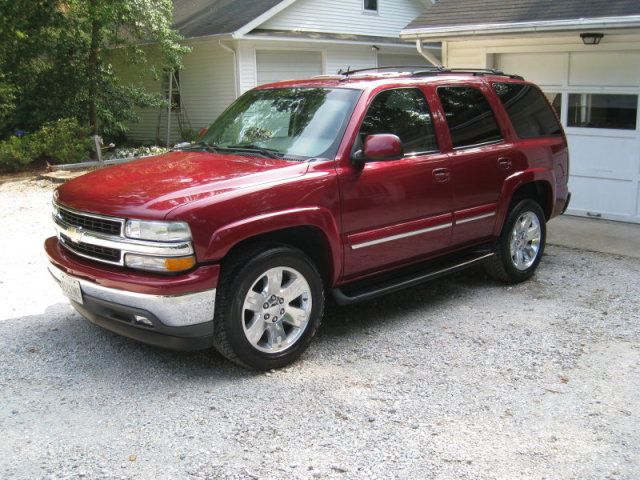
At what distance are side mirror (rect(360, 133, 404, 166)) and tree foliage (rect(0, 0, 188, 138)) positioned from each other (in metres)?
11.7

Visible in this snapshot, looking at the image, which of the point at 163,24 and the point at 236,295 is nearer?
the point at 236,295

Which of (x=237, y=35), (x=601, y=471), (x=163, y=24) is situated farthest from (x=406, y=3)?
(x=601, y=471)

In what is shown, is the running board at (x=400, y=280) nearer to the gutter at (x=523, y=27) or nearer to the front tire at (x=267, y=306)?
the front tire at (x=267, y=306)

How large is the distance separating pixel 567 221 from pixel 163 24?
10.8m

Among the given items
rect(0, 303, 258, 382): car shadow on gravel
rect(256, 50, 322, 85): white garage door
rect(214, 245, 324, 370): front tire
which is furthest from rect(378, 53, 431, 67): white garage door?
rect(214, 245, 324, 370): front tire

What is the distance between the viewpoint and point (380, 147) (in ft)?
15.3

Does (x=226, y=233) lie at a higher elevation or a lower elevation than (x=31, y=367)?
higher

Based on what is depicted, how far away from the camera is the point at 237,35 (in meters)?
16.7

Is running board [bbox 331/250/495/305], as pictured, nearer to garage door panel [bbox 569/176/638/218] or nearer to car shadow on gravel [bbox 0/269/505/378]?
car shadow on gravel [bbox 0/269/505/378]

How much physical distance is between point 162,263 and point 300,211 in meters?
0.99

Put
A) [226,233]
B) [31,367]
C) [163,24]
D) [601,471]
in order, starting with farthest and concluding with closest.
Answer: [163,24], [31,367], [226,233], [601,471]

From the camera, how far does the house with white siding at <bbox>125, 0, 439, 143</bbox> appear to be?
17.7 meters

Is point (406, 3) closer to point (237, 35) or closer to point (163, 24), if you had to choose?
point (237, 35)

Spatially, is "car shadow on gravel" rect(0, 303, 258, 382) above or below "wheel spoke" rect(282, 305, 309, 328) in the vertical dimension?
below
